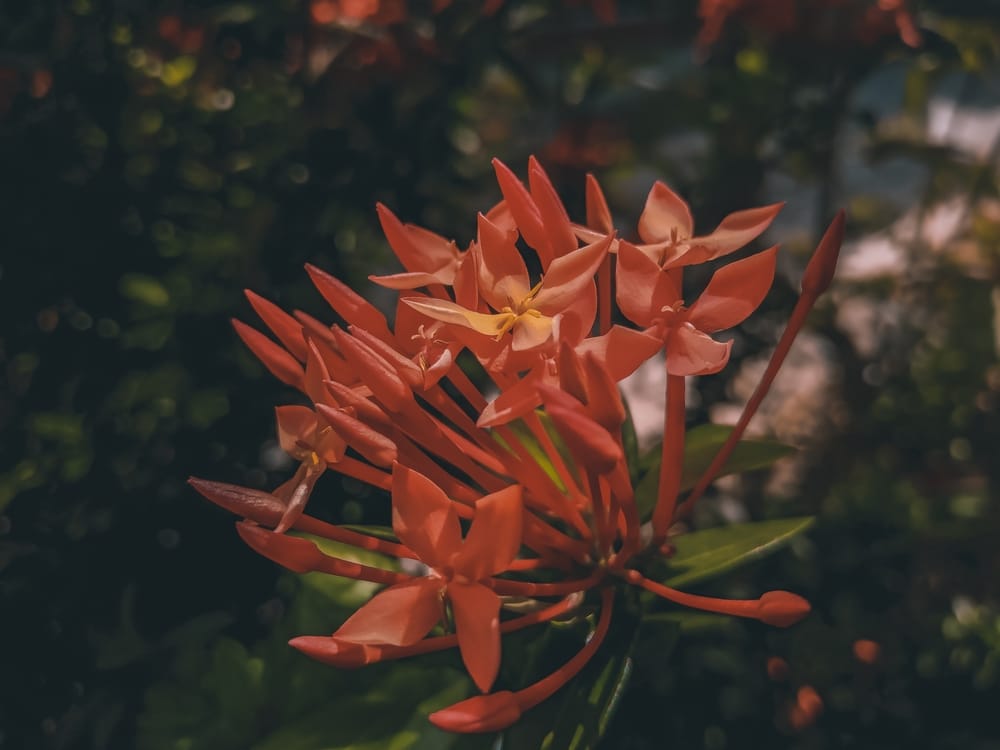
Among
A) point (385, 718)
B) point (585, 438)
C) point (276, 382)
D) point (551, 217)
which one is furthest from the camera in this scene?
point (276, 382)

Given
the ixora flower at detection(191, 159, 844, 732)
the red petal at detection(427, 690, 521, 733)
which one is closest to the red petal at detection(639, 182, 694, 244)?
the ixora flower at detection(191, 159, 844, 732)

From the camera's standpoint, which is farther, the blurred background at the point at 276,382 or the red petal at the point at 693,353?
the blurred background at the point at 276,382

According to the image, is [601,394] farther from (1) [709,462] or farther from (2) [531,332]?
(1) [709,462]

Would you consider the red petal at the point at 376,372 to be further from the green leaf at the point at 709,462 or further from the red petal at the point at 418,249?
the green leaf at the point at 709,462

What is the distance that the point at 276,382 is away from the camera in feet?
3.27

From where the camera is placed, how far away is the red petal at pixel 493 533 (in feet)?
1.49

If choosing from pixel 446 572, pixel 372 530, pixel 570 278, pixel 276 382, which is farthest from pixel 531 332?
pixel 276 382

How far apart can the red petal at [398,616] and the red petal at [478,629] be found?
14mm

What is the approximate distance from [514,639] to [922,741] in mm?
574

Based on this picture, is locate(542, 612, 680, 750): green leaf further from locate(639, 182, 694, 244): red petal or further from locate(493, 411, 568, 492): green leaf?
locate(639, 182, 694, 244): red petal

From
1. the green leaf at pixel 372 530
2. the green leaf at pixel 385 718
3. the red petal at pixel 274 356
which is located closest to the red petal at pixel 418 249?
the red petal at pixel 274 356

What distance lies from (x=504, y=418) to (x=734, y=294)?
159 millimetres

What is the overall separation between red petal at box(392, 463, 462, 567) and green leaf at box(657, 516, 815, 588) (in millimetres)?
205

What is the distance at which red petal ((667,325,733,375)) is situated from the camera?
49 centimetres
